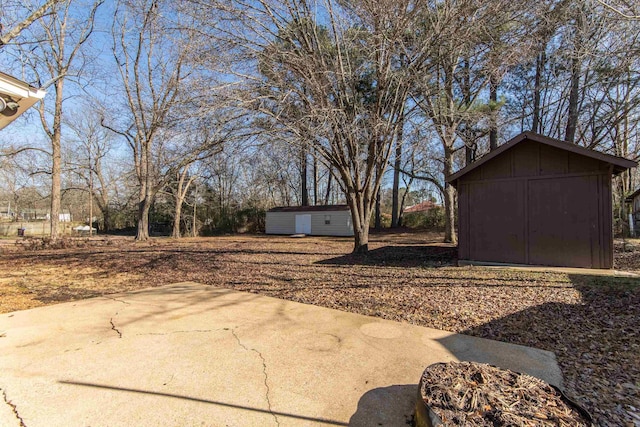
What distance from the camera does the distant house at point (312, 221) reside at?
21453mm

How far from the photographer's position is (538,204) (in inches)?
301

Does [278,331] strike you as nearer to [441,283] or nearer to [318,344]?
[318,344]

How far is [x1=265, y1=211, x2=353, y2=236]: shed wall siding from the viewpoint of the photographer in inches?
840

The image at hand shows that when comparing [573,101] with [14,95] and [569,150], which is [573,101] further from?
[14,95]

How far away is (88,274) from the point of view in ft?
26.2

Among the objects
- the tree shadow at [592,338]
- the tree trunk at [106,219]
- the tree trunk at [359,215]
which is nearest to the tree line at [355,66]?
the tree trunk at [359,215]

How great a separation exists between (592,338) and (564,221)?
15.6 ft

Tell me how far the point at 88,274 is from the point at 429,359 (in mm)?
8303

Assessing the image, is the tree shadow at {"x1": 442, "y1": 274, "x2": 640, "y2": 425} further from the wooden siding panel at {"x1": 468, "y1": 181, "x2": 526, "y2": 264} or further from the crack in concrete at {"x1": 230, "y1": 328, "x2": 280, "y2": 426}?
the wooden siding panel at {"x1": 468, "y1": 181, "x2": 526, "y2": 264}

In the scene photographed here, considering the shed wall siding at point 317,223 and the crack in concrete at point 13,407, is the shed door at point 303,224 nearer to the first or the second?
the shed wall siding at point 317,223

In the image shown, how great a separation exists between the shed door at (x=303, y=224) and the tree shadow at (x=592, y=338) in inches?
714

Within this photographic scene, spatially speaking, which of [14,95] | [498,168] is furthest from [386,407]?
[498,168]

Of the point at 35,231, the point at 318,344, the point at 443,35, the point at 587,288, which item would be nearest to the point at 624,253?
the point at 587,288

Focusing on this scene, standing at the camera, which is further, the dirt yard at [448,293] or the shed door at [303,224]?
the shed door at [303,224]
